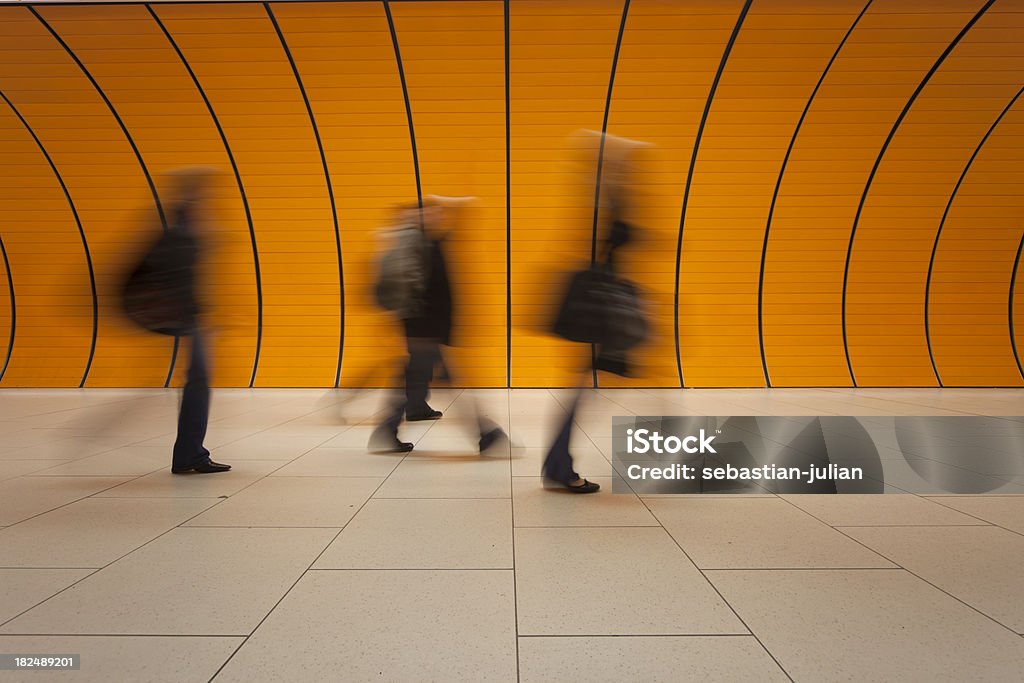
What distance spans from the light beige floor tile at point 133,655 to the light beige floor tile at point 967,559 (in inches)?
114

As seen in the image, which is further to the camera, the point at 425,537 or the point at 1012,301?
the point at 1012,301

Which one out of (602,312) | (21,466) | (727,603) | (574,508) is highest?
(602,312)

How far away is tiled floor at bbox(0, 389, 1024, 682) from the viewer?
206 cm

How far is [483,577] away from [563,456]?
5.59 ft

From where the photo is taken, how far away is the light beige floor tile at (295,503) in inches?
140

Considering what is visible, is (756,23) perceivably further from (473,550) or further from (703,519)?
(473,550)

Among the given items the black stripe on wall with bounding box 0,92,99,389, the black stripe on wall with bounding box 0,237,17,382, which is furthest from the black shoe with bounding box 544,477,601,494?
the black stripe on wall with bounding box 0,237,17,382

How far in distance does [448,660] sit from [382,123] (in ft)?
33.0

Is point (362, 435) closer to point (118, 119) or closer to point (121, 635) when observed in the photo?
point (121, 635)

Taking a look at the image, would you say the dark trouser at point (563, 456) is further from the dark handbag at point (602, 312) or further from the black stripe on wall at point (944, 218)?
the black stripe on wall at point (944, 218)

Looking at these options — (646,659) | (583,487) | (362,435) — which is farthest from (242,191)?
(646,659)

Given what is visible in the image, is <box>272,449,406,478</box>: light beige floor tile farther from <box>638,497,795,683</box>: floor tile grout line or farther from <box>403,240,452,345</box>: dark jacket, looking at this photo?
<box>638,497,795,683</box>: floor tile grout line

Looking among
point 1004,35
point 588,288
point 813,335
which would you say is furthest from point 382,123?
point 1004,35

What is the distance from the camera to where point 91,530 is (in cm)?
340
